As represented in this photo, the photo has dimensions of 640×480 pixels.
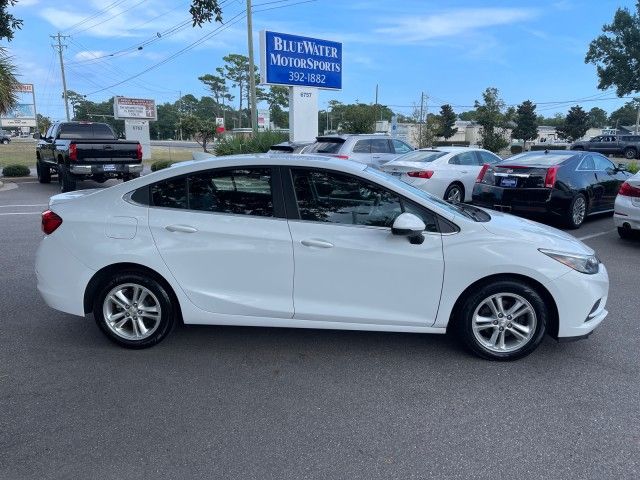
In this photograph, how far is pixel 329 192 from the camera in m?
3.96

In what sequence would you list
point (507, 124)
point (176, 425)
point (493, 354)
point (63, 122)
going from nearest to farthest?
point (176, 425) → point (493, 354) → point (63, 122) → point (507, 124)

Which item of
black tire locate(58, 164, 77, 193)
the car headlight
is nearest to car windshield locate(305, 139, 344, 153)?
black tire locate(58, 164, 77, 193)

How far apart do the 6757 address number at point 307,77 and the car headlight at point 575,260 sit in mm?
17675

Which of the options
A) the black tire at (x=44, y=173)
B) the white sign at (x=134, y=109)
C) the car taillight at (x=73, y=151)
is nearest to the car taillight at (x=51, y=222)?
the car taillight at (x=73, y=151)

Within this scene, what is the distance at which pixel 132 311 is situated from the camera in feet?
13.4

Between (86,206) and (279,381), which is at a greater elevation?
(86,206)

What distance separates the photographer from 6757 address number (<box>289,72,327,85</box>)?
20.2 meters

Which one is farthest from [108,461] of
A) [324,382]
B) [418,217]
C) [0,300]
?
[0,300]

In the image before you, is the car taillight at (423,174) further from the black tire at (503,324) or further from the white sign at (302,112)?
the white sign at (302,112)

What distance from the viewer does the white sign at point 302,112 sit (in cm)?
2044

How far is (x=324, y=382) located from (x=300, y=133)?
1800 cm

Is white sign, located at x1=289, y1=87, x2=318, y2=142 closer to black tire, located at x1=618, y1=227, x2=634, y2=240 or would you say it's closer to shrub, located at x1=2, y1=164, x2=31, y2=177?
shrub, located at x1=2, y1=164, x2=31, y2=177

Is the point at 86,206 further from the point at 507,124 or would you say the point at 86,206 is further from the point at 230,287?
the point at 507,124

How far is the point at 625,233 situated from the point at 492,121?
37.6 meters
